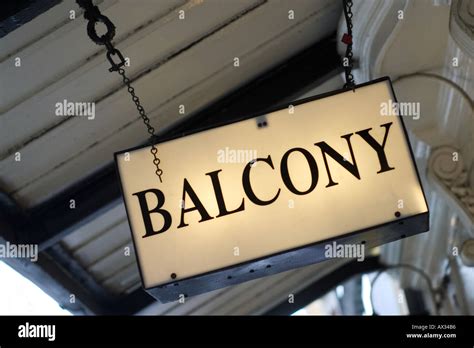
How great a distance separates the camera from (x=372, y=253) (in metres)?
6.72

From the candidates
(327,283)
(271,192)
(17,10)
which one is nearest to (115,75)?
(17,10)

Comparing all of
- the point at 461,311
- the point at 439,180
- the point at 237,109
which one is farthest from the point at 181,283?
the point at 461,311

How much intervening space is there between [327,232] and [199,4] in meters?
1.35

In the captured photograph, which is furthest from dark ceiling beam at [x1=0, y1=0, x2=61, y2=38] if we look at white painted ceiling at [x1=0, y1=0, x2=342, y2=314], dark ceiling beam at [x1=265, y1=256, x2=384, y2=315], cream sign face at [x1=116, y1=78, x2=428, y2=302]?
dark ceiling beam at [x1=265, y1=256, x2=384, y2=315]

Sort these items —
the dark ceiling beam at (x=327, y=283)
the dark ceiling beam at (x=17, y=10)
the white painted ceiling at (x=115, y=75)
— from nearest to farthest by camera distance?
the dark ceiling beam at (x=17, y=10), the white painted ceiling at (x=115, y=75), the dark ceiling beam at (x=327, y=283)

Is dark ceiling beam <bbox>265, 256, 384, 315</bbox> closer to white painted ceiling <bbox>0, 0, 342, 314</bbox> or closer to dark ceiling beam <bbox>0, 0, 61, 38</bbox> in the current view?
white painted ceiling <bbox>0, 0, 342, 314</bbox>

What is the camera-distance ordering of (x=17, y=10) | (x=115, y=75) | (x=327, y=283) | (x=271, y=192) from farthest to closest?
(x=327, y=283) → (x=115, y=75) → (x=271, y=192) → (x=17, y=10)

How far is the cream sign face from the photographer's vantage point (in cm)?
244

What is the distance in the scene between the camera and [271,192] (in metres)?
2.52

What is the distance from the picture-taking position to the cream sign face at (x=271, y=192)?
244 cm

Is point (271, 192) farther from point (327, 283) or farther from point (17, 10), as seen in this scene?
point (327, 283)

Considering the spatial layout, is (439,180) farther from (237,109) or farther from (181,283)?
(181,283)

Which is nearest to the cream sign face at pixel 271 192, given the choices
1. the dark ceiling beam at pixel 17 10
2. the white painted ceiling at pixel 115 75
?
the dark ceiling beam at pixel 17 10

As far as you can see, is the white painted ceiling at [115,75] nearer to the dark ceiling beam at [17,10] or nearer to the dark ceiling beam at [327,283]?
the dark ceiling beam at [17,10]
